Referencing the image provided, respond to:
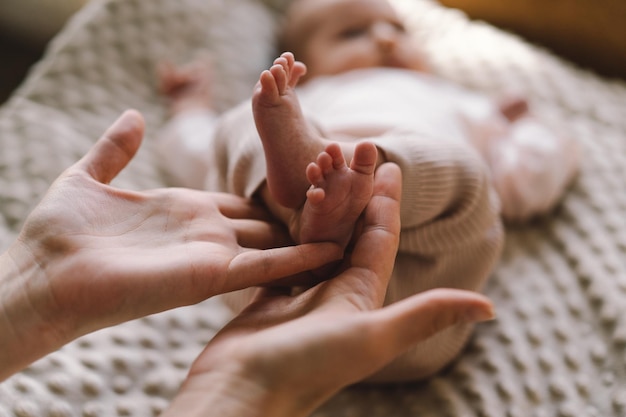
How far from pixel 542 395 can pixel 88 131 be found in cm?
82

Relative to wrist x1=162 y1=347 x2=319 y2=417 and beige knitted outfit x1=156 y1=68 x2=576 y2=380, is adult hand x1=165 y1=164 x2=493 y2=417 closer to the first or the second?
wrist x1=162 y1=347 x2=319 y2=417

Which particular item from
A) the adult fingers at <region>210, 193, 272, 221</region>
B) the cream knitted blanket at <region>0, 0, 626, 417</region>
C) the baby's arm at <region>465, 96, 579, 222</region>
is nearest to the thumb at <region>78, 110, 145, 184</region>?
the adult fingers at <region>210, 193, 272, 221</region>

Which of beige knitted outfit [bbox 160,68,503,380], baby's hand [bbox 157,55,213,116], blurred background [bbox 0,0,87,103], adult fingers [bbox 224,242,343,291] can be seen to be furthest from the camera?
blurred background [bbox 0,0,87,103]

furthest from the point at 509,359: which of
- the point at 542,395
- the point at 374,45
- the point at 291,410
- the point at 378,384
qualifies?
the point at 374,45

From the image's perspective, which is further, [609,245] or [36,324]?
[609,245]

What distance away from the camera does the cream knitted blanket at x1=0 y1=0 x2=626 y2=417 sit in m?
0.72

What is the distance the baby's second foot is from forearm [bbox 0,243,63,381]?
25 cm

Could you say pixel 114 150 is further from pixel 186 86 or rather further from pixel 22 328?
pixel 186 86

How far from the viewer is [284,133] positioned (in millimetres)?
608

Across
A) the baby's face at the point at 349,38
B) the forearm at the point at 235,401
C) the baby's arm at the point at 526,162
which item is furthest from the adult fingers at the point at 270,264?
the baby's face at the point at 349,38

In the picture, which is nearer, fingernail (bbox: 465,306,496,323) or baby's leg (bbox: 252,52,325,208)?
fingernail (bbox: 465,306,496,323)

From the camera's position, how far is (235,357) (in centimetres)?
50

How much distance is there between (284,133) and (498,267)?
1.58ft

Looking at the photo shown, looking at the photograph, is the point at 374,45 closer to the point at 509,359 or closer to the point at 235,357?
the point at 509,359
